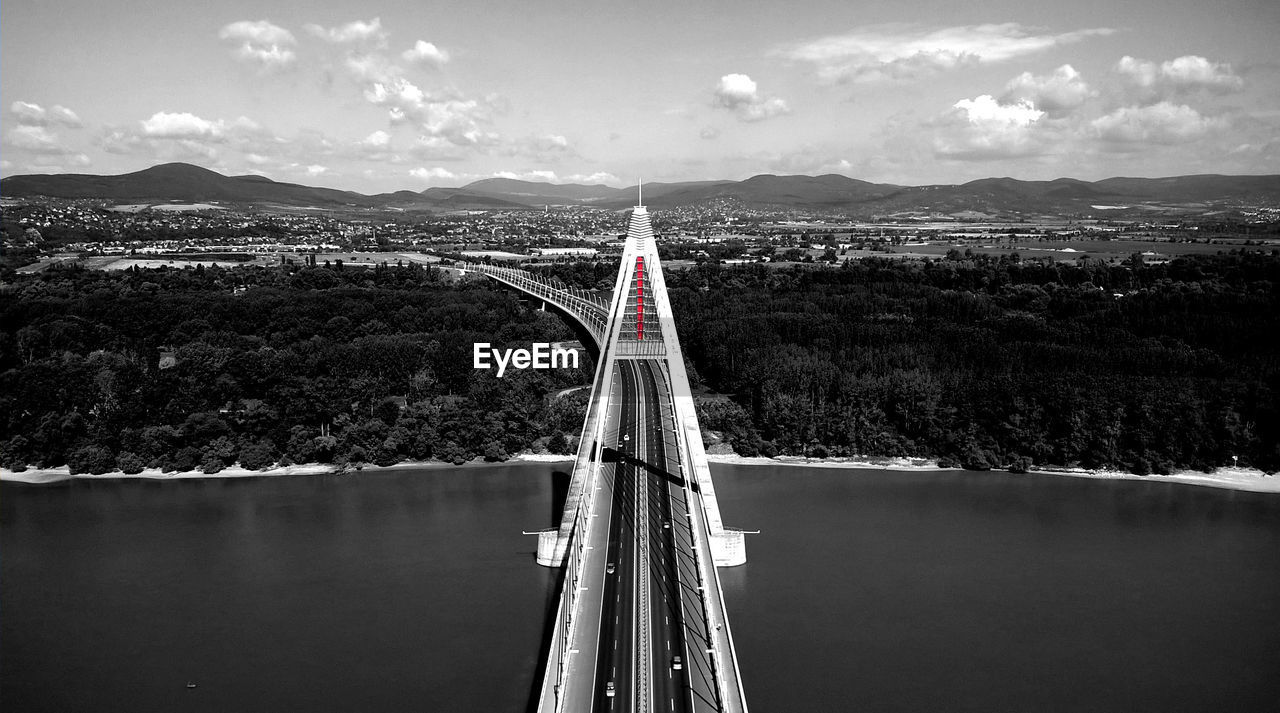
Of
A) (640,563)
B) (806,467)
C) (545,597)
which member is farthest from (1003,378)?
(545,597)

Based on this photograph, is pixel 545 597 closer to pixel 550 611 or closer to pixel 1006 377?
pixel 550 611

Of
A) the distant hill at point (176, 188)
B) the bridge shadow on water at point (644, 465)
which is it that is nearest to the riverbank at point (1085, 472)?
the bridge shadow on water at point (644, 465)

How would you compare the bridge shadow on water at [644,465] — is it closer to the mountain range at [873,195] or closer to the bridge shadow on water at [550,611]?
the bridge shadow on water at [550,611]

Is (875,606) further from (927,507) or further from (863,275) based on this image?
(863,275)

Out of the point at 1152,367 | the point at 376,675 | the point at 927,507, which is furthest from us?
the point at 1152,367

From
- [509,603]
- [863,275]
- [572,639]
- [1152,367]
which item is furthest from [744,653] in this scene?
[863,275]
